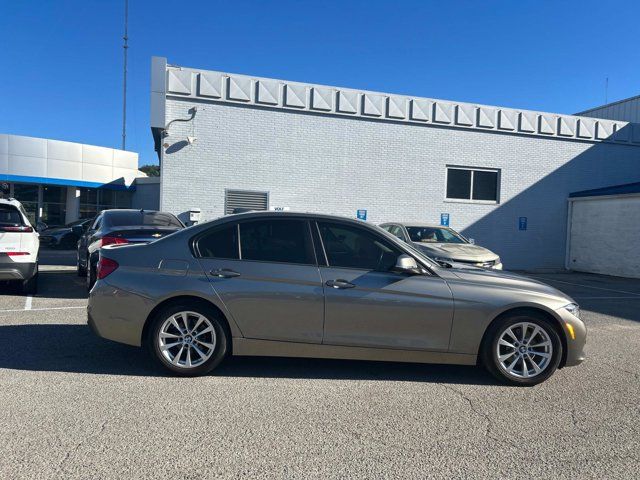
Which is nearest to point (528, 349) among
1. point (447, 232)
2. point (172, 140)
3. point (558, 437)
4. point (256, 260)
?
point (558, 437)

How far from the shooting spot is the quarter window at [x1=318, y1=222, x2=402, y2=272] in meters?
4.68

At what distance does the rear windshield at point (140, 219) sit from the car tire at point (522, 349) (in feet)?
21.0

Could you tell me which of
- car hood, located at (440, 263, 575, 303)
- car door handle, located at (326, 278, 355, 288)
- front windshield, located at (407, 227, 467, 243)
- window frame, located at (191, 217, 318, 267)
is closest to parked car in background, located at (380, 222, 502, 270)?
front windshield, located at (407, 227, 467, 243)

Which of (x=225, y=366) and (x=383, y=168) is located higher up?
(x=383, y=168)

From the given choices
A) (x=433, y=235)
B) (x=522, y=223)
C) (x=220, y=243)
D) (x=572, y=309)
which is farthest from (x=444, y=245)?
(x=522, y=223)

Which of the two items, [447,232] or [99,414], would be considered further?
[447,232]

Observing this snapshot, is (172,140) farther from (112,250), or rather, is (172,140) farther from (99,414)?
(99,414)

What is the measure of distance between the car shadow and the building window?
484 inches

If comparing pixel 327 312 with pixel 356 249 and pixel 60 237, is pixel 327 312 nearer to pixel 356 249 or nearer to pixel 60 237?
pixel 356 249

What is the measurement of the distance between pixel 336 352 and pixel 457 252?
606 centimetres

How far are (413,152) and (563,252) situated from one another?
6.99m

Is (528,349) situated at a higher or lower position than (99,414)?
higher

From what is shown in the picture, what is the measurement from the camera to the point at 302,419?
3.72m

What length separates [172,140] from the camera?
13.8 metres
